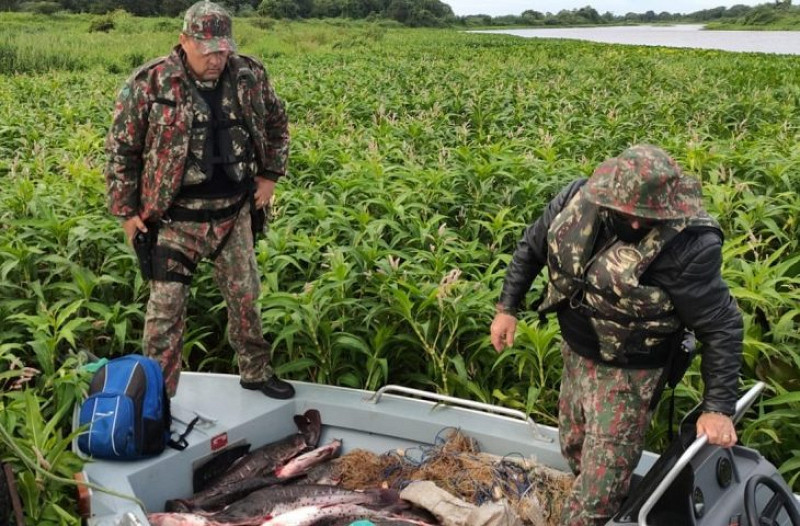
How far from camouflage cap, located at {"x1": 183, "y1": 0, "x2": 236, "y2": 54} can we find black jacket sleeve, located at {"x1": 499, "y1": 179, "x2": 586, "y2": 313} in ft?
5.17

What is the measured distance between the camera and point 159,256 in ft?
11.7

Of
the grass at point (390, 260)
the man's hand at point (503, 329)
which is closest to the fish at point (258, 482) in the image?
the grass at point (390, 260)

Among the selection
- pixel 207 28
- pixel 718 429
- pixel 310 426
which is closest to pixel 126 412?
pixel 310 426

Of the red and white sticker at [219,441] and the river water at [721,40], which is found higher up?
the river water at [721,40]

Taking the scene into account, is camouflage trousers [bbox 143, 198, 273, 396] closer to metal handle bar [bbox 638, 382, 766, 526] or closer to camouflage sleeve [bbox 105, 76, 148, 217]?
camouflage sleeve [bbox 105, 76, 148, 217]

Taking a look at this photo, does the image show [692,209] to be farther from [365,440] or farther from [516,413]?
[365,440]

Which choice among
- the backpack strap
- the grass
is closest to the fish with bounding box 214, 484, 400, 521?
the backpack strap

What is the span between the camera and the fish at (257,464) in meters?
3.17

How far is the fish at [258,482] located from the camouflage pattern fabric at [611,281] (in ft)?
4.66

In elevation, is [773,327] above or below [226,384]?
above

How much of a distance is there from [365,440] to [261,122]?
1614 mm

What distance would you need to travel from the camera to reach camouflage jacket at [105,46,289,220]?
3346mm

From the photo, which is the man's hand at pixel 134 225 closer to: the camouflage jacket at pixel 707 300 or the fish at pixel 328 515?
the fish at pixel 328 515

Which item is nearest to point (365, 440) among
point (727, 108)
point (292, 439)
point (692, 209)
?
point (292, 439)
